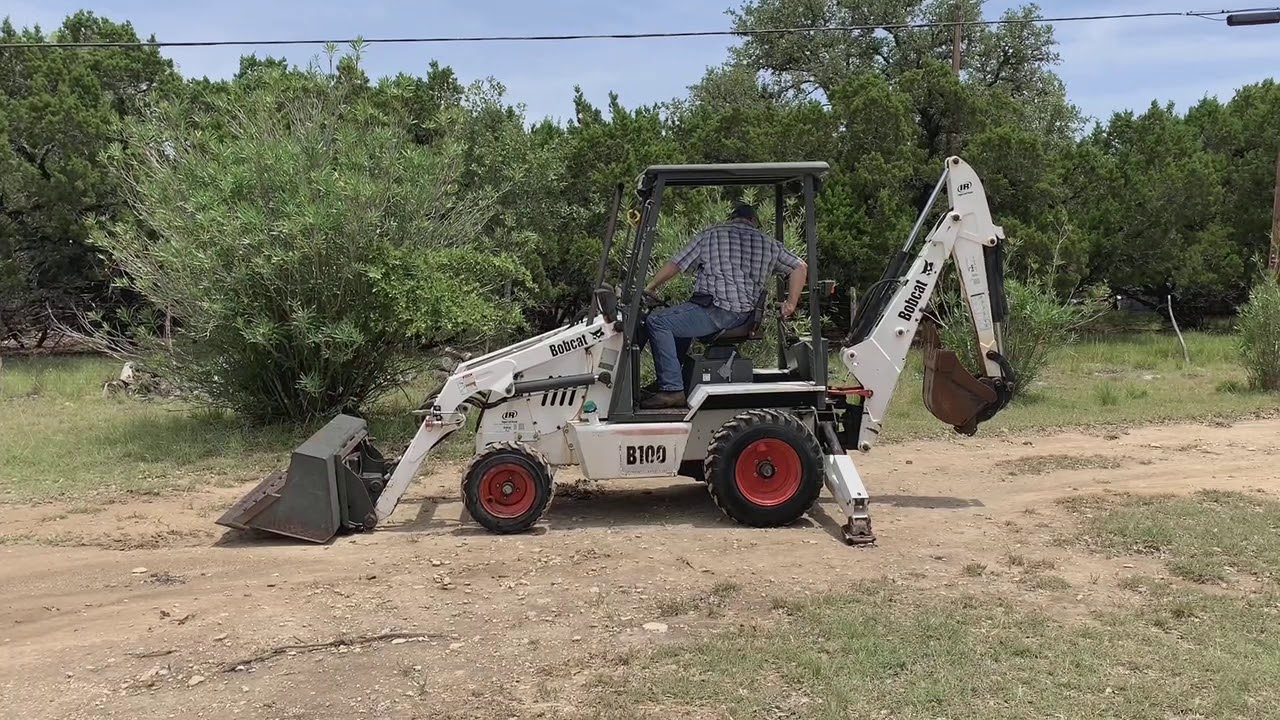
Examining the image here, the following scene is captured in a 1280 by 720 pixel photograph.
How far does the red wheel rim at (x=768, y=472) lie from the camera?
21.3 ft

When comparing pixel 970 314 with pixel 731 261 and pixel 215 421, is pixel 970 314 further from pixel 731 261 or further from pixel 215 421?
pixel 215 421

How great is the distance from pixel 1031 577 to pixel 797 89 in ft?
94.1

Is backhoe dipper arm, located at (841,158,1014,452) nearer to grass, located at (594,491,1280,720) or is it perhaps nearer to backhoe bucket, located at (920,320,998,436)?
backhoe bucket, located at (920,320,998,436)

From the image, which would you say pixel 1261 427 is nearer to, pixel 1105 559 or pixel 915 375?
pixel 915 375

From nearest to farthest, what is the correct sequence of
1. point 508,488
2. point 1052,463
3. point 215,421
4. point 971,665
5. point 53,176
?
point 971,665 → point 508,488 → point 1052,463 → point 215,421 → point 53,176

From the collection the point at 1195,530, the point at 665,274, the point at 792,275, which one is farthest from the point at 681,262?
the point at 1195,530

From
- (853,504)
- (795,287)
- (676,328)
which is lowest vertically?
(853,504)

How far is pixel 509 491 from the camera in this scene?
646cm

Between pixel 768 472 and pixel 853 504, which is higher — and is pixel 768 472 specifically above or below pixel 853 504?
above

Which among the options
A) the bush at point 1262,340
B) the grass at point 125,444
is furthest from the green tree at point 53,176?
the bush at point 1262,340

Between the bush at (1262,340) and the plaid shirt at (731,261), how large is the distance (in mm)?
9782

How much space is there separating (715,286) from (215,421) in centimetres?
710

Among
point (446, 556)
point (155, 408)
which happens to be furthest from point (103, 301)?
point (446, 556)

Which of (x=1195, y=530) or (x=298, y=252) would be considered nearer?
(x=1195, y=530)
